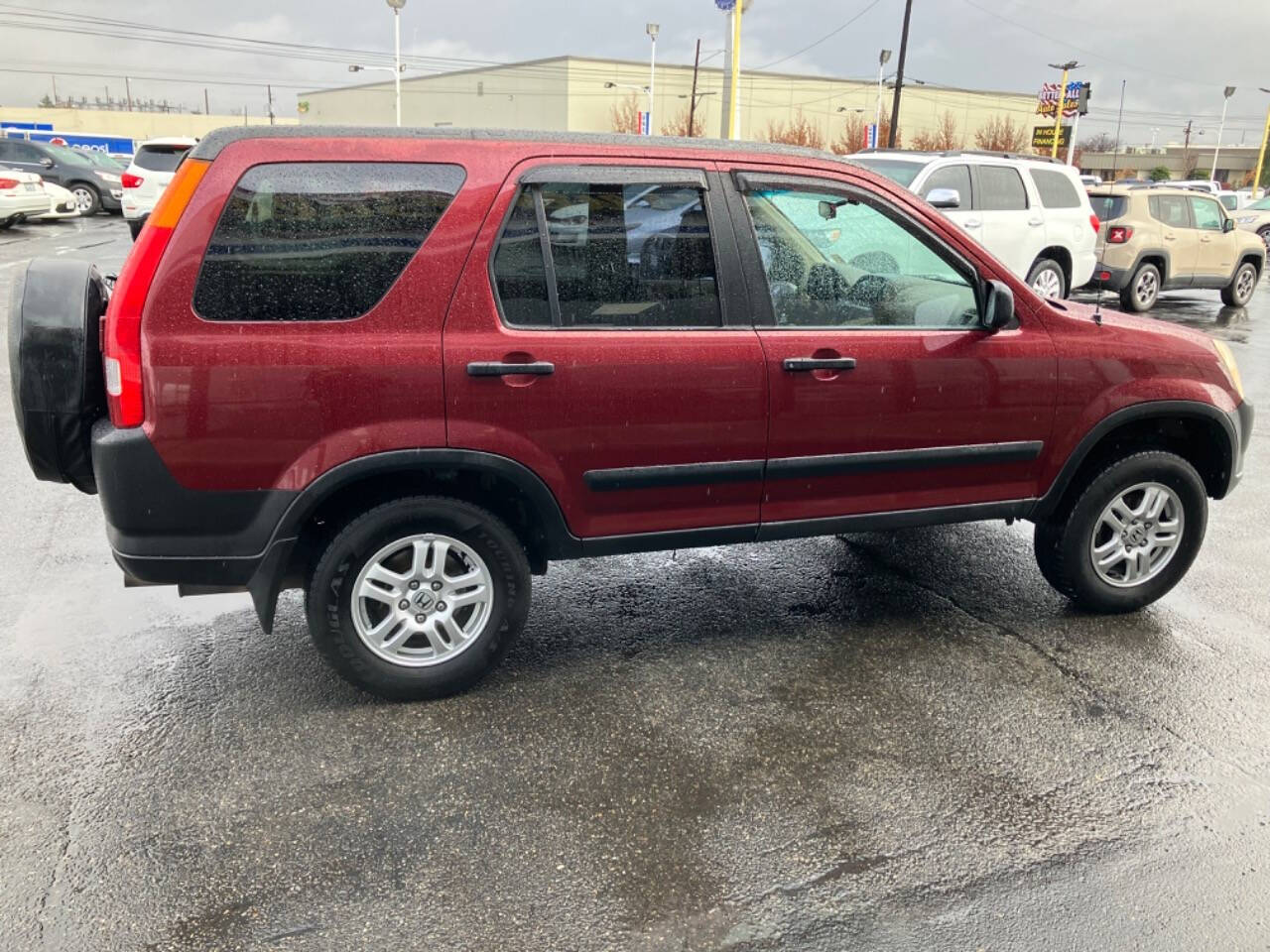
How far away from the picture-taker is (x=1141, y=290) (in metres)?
14.8

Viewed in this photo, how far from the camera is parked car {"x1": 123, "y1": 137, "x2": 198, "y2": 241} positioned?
19.0 metres

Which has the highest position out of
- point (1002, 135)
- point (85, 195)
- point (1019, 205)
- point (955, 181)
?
point (1002, 135)

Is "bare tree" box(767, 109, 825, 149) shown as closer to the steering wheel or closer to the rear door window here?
the rear door window

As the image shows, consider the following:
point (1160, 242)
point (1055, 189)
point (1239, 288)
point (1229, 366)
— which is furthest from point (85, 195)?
point (1229, 366)

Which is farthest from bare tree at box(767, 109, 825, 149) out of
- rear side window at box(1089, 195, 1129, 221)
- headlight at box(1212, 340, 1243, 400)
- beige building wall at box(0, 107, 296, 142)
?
headlight at box(1212, 340, 1243, 400)

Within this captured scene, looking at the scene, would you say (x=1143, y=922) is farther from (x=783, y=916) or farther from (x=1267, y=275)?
(x=1267, y=275)

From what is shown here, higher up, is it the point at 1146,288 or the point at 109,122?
the point at 109,122

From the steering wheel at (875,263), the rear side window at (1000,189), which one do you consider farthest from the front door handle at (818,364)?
the rear side window at (1000,189)

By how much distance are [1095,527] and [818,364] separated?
158 centimetres

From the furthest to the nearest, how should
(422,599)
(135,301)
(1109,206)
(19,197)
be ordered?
(19,197) → (1109,206) → (422,599) → (135,301)

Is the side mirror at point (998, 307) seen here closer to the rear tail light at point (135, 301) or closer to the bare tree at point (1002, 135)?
the rear tail light at point (135, 301)

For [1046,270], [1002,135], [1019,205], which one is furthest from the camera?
[1002,135]

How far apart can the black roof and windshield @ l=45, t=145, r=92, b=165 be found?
86.7 ft

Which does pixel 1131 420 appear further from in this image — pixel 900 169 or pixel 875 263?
pixel 900 169
